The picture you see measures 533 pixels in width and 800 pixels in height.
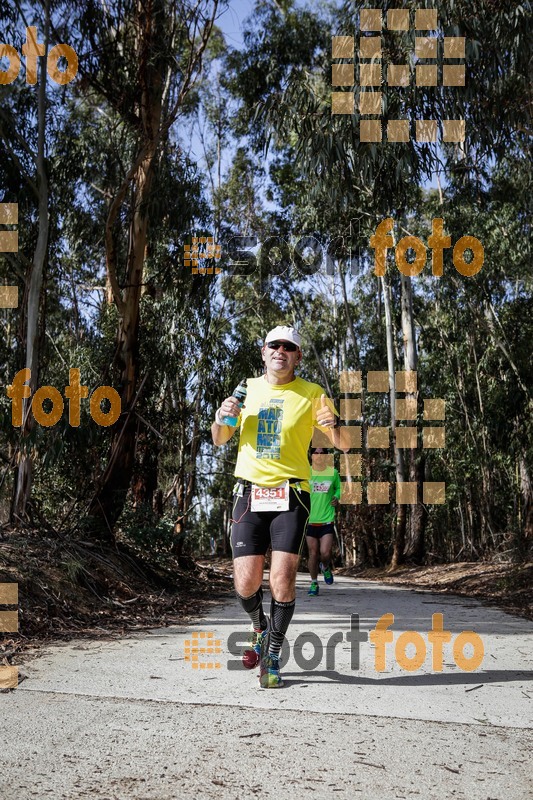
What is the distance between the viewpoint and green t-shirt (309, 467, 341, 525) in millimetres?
9445

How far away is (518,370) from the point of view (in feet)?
57.8

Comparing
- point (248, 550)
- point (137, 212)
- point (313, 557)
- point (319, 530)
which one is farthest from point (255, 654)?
point (137, 212)

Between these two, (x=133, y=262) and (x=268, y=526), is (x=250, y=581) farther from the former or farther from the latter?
A: (x=133, y=262)

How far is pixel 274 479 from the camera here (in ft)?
14.0

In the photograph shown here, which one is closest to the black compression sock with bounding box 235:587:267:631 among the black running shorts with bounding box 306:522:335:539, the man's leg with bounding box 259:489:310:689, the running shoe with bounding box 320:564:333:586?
the man's leg with bounding box 259:489:310:689

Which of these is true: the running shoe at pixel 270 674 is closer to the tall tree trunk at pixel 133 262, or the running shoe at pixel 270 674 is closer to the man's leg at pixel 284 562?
the man's leg at pixel 284 562

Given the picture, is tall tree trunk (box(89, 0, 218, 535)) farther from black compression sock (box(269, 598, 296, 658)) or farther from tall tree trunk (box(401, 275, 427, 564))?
tall tree trunk (box(401, 275, 427, 564))

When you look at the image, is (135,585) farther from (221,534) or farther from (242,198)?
(221,534)

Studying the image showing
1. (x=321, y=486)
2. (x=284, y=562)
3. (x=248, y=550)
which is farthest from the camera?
(x=321, y=486)

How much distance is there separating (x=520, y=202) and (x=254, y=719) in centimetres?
1382

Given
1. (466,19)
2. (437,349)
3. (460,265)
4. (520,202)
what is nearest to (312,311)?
Answer: (437,349)

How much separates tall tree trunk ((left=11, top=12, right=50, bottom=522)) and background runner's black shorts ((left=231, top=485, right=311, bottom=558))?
4659 millimetres

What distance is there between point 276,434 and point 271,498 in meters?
0.34

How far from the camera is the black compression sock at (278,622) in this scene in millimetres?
4152
